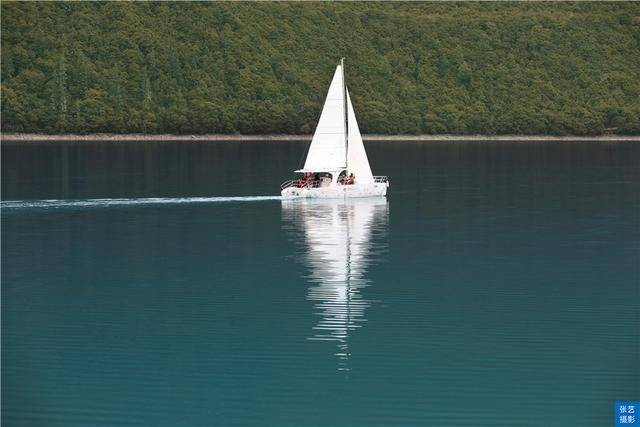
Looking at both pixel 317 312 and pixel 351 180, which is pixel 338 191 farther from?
pixel 317 312

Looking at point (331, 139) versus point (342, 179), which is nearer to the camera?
point (331, 139)

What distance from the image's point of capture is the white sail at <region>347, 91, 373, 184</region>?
93.2m

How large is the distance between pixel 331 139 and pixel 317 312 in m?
48.8

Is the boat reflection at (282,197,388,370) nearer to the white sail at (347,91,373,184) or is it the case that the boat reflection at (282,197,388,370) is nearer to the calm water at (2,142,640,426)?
the calm water at (2,142,640,426)

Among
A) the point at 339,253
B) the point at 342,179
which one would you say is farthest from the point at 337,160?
the point at 339,253

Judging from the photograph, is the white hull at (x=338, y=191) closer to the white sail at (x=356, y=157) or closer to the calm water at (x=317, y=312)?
the white sail at (x=356, y=157)

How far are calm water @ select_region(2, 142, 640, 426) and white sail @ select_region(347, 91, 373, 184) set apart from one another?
277 cm

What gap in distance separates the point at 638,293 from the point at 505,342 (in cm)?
1211

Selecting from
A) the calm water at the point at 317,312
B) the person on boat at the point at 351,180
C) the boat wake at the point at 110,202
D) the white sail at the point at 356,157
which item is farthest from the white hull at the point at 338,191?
the boat wake at the point at 110,202

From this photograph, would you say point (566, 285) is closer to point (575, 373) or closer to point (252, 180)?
point (575, 373)

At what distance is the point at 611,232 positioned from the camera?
74.3m

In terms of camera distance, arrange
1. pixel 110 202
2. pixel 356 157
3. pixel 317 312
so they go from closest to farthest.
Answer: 1. pixel 317 312
2. pixel 110 202
3. pixel 356 157

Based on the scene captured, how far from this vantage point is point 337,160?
9400 centimetres

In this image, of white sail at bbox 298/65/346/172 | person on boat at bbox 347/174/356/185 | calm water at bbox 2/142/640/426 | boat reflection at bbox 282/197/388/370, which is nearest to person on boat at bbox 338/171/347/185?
person on boat at bbox 347/174/356/185
